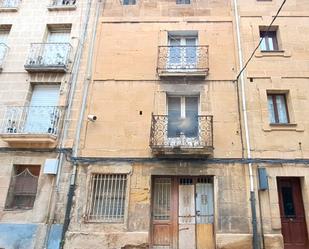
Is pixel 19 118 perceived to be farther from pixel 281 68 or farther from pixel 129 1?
pixel 281 68

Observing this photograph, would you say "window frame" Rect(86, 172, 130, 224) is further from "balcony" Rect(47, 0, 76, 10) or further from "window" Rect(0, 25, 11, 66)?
"balcony" Rect(47, 0, 76, 10)

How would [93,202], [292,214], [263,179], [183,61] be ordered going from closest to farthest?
[263,179] → [292,214] → [93,202] → [183,61]

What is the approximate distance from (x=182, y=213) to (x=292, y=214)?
10.8 feet

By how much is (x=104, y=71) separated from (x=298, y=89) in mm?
6790

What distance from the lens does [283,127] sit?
358 inches

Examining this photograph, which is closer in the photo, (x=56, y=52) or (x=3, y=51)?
(x=56, y=52)

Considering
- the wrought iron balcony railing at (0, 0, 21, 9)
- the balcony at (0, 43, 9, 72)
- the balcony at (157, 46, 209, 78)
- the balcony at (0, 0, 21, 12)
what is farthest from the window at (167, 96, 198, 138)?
the wrought iron balcony railing at (0, 0, 21, 9)

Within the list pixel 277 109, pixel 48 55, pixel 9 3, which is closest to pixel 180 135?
pixel 277 109

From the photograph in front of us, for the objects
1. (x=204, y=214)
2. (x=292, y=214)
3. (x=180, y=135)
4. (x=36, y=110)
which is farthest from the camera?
(x=36, y=110)

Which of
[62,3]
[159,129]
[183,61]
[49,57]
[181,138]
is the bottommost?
[181,138]

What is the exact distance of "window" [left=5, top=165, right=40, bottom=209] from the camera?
9.00 m

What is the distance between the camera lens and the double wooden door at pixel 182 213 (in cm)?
842

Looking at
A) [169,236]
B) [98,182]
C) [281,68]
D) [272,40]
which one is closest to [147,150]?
[98,182]

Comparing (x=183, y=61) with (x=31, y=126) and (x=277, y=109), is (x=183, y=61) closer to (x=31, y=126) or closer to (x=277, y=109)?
(x=277, y=109)
